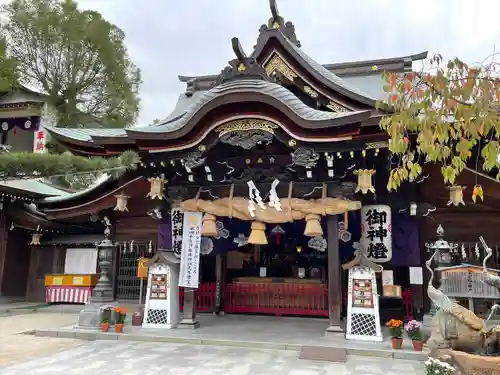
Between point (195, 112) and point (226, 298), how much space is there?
6.38 meters

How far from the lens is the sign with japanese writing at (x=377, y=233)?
10.1m

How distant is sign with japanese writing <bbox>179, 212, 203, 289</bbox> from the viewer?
9.59 m

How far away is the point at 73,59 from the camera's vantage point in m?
24.4

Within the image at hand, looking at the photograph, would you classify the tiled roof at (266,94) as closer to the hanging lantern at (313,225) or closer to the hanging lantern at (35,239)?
the hanging lantern at (313,225)

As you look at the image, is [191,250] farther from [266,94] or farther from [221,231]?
[266,94]

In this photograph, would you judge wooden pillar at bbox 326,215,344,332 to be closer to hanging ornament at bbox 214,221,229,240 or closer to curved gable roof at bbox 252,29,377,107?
hanging ornament at bbox 214,221,229,240

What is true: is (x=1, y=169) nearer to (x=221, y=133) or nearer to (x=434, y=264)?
(x=221, y=133)

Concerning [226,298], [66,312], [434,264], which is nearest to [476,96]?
[434,264]

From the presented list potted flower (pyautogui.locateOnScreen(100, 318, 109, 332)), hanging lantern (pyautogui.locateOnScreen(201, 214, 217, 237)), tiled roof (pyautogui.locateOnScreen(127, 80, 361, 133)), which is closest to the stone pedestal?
potted flower (pyautogui.locateOnScreen(100, 318, 109, 332))

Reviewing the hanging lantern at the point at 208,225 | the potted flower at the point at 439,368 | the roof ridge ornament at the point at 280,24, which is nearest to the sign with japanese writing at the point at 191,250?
the hanging lantern at the point at 208,225

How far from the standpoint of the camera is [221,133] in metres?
9.12

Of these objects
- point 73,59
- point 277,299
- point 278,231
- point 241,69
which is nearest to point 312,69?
point 241,69

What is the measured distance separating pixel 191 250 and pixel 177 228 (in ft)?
4.89

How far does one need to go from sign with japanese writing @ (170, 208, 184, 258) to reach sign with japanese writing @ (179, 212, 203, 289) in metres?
0.98
